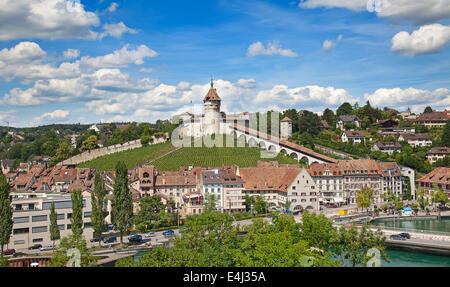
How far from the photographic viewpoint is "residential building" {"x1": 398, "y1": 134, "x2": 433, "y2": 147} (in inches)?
3674

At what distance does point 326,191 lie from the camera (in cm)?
6831

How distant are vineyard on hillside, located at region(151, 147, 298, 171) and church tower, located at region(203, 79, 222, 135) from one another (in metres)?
11.0

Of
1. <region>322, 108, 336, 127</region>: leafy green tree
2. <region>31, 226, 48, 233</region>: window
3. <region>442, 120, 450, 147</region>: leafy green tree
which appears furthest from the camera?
<region>322, 108, 336, 127</region>: leafy green tree

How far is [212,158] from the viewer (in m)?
81.8

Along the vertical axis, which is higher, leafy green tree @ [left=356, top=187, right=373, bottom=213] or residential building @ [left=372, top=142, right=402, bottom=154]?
residential building @ [left=372, top=142, right=402, bottom=154]

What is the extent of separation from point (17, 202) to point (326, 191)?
1751 inches

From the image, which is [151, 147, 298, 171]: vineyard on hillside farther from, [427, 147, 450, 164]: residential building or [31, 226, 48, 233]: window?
[31, 226, 48, 233]: window

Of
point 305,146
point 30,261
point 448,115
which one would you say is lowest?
point 30,261

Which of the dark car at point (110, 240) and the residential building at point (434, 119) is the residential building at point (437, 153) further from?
the dark car at point (110, 240)

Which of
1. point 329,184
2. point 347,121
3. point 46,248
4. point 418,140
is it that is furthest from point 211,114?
point 46,248

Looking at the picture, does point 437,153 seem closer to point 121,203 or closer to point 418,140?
point 418,140

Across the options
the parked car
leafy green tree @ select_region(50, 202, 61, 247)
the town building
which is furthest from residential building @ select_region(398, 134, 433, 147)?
the parked car

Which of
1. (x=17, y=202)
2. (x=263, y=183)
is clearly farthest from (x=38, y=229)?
(x=263, y=183)
